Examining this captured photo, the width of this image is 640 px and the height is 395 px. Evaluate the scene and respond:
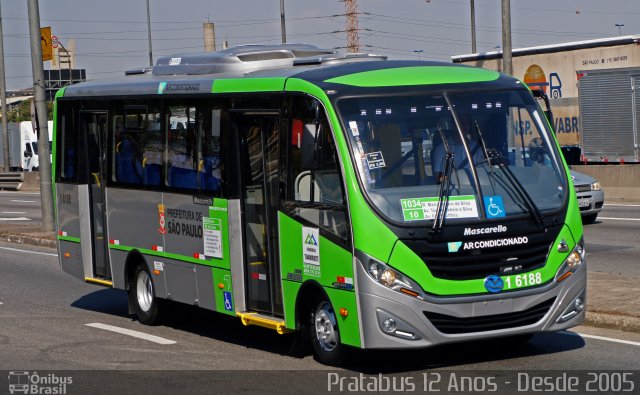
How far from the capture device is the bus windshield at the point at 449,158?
9.53 meters

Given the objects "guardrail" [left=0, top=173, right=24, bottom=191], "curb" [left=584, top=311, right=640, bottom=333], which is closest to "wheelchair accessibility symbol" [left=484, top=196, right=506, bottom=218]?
"curb" [left=584, top=311, right=640, bottom=333]

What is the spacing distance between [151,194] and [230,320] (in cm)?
175

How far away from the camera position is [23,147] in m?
65.4

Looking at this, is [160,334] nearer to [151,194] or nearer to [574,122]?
[151,194]

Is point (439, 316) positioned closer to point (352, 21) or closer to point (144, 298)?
point (144, 298)

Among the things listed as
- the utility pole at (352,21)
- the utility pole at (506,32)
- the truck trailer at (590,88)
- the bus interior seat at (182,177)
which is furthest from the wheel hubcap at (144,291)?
the utility pole at (352,21)

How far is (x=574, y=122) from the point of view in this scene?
36.7 m

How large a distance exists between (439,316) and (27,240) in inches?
649

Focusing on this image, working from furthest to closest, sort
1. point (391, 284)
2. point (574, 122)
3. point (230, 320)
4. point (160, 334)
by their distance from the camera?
point (574, 122), point (230, 320), point (160, 334), point (391, 284)

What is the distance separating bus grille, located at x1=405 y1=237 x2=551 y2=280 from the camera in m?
9.31

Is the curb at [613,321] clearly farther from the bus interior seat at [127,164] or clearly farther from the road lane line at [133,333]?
the bus interior seat at [127,164]

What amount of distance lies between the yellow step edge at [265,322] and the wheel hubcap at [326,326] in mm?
452

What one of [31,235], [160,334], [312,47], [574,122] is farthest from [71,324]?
[574,122]

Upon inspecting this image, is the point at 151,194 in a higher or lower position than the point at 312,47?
lower
